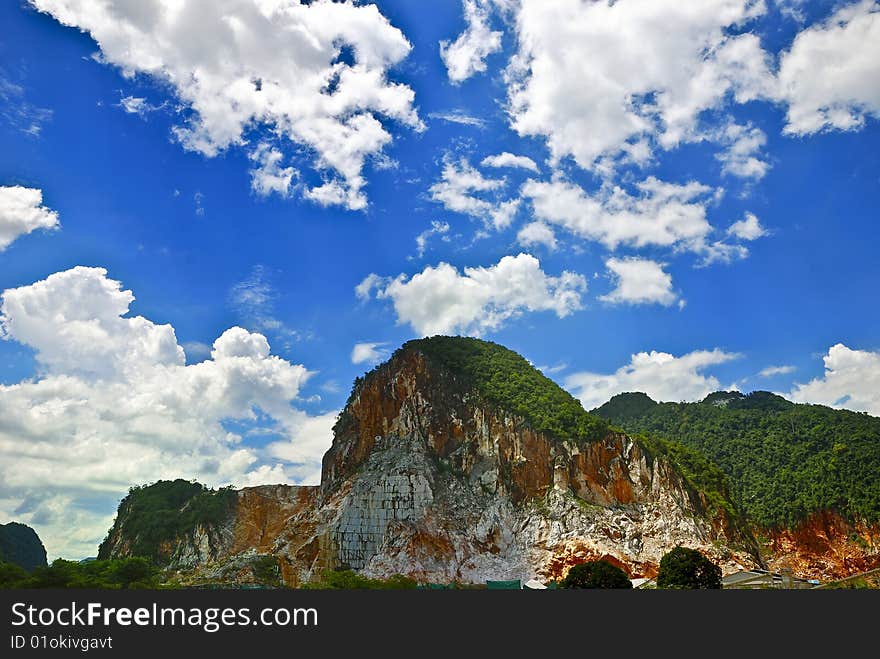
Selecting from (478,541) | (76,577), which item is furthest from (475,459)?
(76,577)

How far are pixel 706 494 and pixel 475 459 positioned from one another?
26.6 meters

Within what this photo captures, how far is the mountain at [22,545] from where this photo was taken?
115m

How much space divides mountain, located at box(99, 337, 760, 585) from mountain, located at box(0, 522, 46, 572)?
32.5 meters

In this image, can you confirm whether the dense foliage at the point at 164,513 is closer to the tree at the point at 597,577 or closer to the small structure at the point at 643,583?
the small structure at the point at 643,583

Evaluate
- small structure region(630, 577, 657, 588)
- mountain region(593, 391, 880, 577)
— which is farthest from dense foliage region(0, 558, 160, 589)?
mountain region(593, 391, 880, 577)

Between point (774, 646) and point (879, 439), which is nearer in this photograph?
point (774, 646)

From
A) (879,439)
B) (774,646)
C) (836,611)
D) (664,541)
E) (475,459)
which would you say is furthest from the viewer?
(879,439)

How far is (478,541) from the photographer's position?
7594cm

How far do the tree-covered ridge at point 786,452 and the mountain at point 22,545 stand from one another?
108m

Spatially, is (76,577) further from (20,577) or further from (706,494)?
(706,494)

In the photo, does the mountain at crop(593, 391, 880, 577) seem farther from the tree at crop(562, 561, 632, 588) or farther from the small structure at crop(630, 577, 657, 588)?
the tree at crop(562, 561, 632, 588)

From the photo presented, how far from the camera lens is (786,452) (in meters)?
100

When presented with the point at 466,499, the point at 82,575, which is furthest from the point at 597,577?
the point at 82,575

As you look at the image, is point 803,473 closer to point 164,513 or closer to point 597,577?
point 597,577
